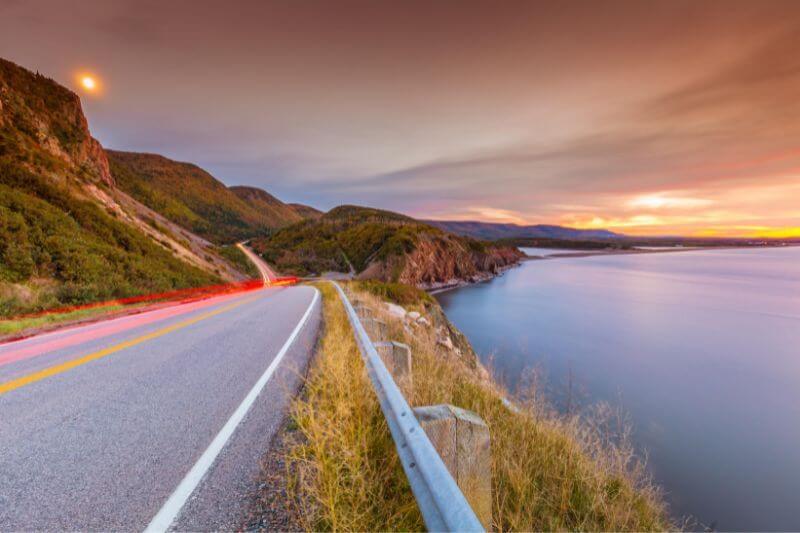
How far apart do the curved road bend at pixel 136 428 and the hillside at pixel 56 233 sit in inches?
282

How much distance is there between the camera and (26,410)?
3.31 m

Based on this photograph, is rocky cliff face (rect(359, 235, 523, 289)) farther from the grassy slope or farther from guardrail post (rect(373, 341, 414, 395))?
guardrail post (rect(373, 341, 414, 395))

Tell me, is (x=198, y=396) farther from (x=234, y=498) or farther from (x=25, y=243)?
(x=25, y=243)

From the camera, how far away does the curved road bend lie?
207cm

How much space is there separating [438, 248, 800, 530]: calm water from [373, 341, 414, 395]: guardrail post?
13.2 feet

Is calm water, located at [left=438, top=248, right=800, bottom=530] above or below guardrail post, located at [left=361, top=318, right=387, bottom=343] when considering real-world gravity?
below

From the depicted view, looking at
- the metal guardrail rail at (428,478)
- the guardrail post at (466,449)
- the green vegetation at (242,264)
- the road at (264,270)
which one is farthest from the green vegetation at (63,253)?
the green vegetation at (242,264)

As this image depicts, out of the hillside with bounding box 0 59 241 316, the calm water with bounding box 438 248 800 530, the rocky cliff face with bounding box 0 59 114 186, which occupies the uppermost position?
the rocky cliff face with bounding box 0 59 114 186

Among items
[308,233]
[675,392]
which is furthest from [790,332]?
[308,233]

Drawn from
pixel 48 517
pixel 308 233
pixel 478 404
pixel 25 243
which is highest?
pixel 308 233

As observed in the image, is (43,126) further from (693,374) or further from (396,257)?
(693,374)

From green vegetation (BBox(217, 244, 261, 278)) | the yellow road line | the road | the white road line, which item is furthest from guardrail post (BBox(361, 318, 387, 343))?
green vegetation (BBox(217, 244, 261, 278))

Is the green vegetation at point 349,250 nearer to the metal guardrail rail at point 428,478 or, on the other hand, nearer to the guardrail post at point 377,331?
the guardrail post at point 377,331

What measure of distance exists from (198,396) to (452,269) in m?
76.4
